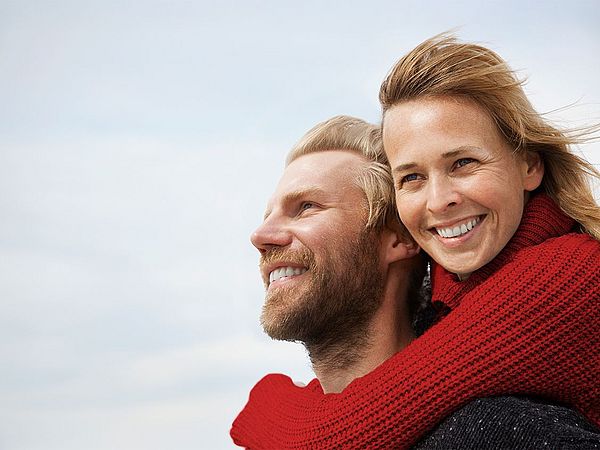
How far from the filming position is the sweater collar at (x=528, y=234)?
7.52 feet

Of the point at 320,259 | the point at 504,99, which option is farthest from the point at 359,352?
the point at 504,99

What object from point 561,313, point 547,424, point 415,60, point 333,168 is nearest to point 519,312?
point 561,313

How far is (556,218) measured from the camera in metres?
2.33

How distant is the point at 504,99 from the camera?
2301mm

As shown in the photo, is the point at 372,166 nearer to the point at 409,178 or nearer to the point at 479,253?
the point at 409,178

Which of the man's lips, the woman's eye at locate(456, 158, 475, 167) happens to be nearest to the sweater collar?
the woman's eye at locate(456, 158, 475, 167)

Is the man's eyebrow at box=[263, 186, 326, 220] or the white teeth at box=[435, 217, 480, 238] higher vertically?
the man's eyebrow at box=[263, 186, 326, 220]

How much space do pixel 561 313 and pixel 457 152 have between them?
1.65 feet

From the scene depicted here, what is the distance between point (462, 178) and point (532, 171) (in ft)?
0.82

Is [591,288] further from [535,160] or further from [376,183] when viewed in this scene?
[376,183]

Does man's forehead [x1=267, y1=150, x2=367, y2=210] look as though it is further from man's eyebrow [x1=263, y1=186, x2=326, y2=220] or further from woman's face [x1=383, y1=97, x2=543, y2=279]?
woman's face [x1=383, y1=97, x2=543, y2=279]

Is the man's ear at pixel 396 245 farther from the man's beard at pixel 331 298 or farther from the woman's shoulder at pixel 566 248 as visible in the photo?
the woman's shoulder at pixel 566 248

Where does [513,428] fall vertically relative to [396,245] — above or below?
below

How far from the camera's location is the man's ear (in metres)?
2.81
